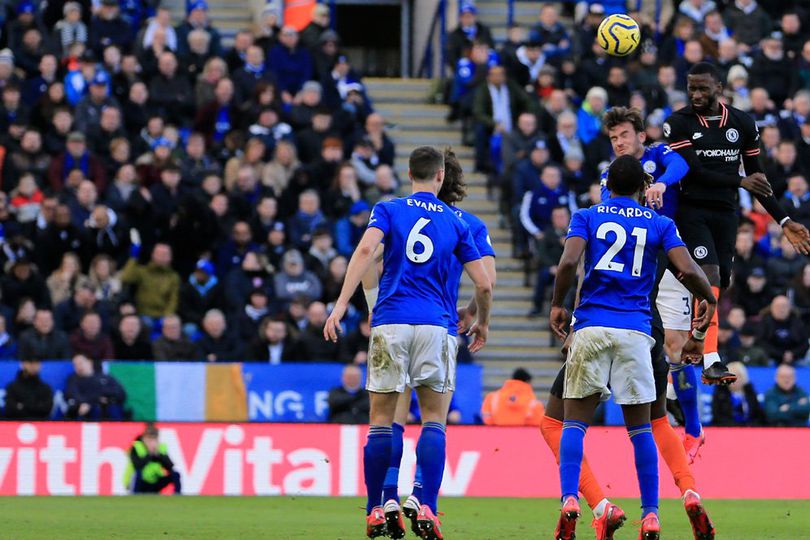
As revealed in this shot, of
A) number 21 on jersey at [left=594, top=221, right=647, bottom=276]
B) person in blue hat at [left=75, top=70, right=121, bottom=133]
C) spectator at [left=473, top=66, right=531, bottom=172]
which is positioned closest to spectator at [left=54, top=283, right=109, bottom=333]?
person in blue hat at [left=75, top=70, right=121, bottom=133]

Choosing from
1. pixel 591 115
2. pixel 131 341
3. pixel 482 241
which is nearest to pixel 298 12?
pixel 591 115

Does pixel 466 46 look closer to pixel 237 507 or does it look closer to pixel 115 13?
pixel 115 13

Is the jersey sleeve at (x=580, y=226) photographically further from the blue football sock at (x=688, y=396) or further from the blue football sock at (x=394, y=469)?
the blue football sock at (x=688, y=396)

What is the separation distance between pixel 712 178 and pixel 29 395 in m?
9.26

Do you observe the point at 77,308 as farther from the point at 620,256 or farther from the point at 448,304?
the point at 620,256

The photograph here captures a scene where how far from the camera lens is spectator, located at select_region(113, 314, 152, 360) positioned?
19.9 metres

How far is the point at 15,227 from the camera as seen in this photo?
20.6 metres

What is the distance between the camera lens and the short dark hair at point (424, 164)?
11.0m

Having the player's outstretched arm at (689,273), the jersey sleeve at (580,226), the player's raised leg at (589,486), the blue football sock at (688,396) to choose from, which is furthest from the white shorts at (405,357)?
the blue football sock at (688,396)

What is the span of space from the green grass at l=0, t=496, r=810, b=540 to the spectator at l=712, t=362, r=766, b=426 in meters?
2.94

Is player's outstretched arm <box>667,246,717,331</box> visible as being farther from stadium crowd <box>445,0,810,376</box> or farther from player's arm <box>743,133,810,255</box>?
stadium crowd <box>445,0,810,376</box>

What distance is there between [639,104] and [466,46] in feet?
9.50

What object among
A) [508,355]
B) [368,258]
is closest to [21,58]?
[508,355]

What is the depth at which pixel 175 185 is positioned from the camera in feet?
69.8
